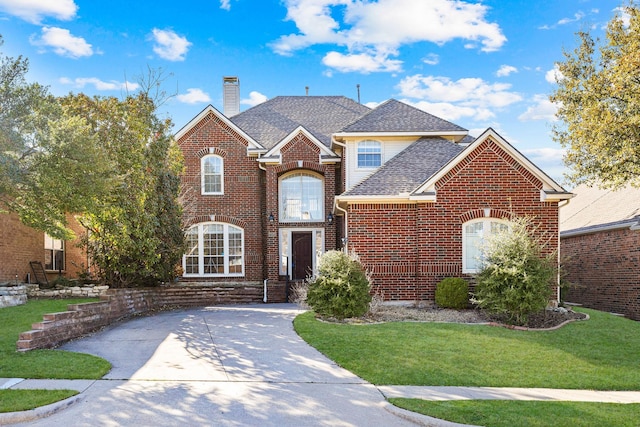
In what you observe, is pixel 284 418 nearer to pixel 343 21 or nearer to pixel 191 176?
pixel 343 21

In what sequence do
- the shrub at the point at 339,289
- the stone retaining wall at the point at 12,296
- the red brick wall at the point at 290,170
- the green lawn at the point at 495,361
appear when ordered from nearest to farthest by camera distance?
the green lawn at the point at 495,361, the shrub at the point at 339,289, the stone retaining wall at the point at 12,296, the red brick wall at the point at 290,170

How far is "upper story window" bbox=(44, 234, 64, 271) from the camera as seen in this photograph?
22.5 meters

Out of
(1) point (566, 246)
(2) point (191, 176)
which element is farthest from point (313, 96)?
(1) point (566, 246)

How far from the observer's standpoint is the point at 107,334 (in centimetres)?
1212

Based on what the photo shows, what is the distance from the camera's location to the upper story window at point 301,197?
22.6m

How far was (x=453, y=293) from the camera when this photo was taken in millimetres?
15344

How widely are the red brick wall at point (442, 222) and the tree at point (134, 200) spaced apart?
6159 millimetres

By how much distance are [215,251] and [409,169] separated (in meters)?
9.05

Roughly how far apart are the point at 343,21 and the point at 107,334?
12242mm

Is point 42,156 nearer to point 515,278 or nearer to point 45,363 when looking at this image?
point 45,363

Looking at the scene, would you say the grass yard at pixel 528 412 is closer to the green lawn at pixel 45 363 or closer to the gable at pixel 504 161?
the green lawn at pixel 45 363

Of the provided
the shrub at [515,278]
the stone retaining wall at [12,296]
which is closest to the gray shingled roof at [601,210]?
the shrub at [515,278]

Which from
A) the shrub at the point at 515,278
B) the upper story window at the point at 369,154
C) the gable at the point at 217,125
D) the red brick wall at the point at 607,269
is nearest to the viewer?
the shrub at the point at 515,278

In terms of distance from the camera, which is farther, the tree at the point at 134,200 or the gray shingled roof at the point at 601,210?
the gray shingled roof at the point at 601,210
